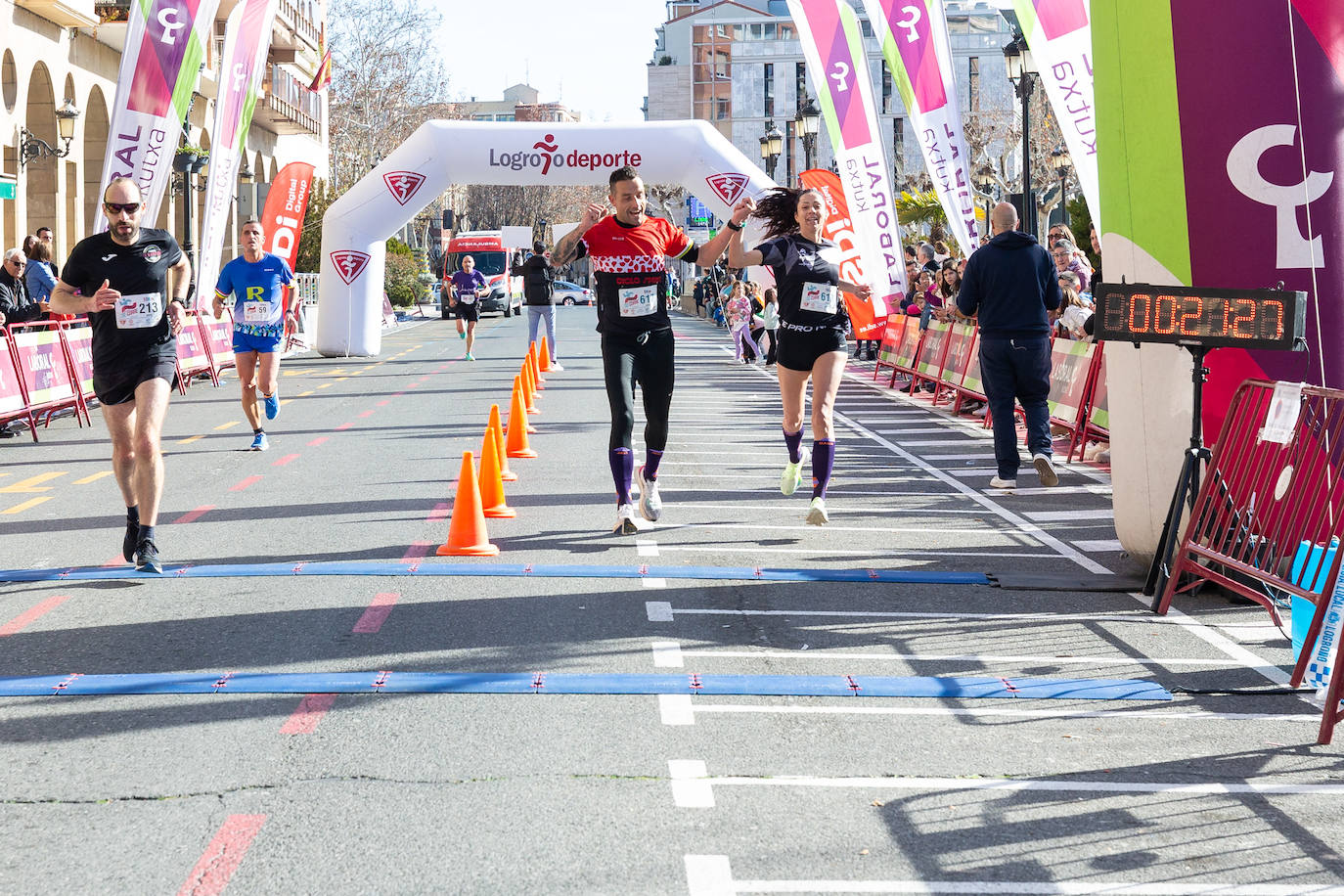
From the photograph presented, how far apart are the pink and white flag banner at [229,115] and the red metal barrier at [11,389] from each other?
17.2 ft

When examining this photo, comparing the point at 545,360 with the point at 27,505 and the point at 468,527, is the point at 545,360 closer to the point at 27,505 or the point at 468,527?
the point at 27,505

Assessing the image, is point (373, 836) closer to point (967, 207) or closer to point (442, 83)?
point (967, 207)

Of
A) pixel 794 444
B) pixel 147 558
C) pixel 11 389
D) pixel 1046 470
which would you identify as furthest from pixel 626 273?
pixel 11 389

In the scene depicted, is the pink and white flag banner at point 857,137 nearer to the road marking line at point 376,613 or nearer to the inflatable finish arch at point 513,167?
the inflatable finish arch at point 513,167

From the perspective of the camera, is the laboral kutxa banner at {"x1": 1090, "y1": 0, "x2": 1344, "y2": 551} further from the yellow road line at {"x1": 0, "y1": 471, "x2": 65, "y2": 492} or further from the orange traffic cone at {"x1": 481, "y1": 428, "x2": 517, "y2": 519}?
the yellow road line at {"x1": 0, "y1": 471, "x2": 65, "y2": 492}

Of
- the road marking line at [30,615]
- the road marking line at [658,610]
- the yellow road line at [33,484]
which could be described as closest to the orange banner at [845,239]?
the yellow road line at [33,484]

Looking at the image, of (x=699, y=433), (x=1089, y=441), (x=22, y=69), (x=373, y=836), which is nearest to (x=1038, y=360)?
(x=1089, y=441)

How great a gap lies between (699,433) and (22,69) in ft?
69.8

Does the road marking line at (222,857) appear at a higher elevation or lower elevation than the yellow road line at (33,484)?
lower

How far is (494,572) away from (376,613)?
1.12 m

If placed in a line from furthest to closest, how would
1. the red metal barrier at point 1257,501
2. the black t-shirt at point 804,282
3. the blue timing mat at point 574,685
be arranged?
the black t-shirt at point 804,282
the red metal barrier at point 1257,501
the blue timing mat at point 574,685

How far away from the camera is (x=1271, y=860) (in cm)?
402

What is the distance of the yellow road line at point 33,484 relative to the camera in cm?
1168

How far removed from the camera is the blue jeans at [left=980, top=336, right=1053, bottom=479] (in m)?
11.5
